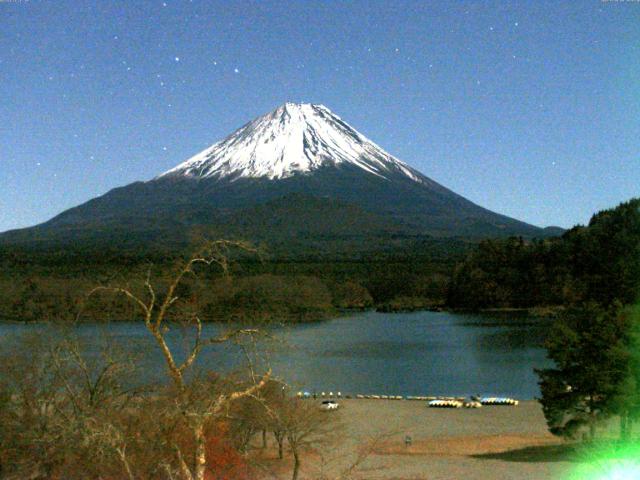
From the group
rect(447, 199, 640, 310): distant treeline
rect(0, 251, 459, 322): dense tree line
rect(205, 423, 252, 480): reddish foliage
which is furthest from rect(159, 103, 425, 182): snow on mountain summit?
rect(205, 423, 252, 480): reddish foliage

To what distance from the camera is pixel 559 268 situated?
61062 mm

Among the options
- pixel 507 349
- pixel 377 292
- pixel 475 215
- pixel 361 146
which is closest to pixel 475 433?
pixel 507 349

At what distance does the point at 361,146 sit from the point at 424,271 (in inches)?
2825

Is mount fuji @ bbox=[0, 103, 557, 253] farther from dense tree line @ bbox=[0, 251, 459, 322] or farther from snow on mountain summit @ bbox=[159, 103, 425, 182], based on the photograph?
dense tree line @ bbox=[0, 251, 459, 322]

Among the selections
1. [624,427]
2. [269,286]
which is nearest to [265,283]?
[269,286]

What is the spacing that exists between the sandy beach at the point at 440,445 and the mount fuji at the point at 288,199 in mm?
74261

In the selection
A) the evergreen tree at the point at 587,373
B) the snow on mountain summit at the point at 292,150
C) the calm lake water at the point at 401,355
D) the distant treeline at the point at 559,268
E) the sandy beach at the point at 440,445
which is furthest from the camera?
the snow on mountain summit at the point at 292,150

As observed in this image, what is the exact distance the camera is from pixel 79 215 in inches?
5226

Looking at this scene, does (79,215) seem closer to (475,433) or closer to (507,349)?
(507,349)

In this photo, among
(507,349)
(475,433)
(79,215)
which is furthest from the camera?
(79,215)

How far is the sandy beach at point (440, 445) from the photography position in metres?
12.7

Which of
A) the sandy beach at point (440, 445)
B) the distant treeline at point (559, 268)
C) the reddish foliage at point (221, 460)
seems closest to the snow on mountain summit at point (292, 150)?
the distant treeline at point (559, 268)

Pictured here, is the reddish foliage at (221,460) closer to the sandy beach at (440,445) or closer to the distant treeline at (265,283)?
the sandy beach at (440,445)

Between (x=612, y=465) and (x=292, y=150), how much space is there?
137076 mm
